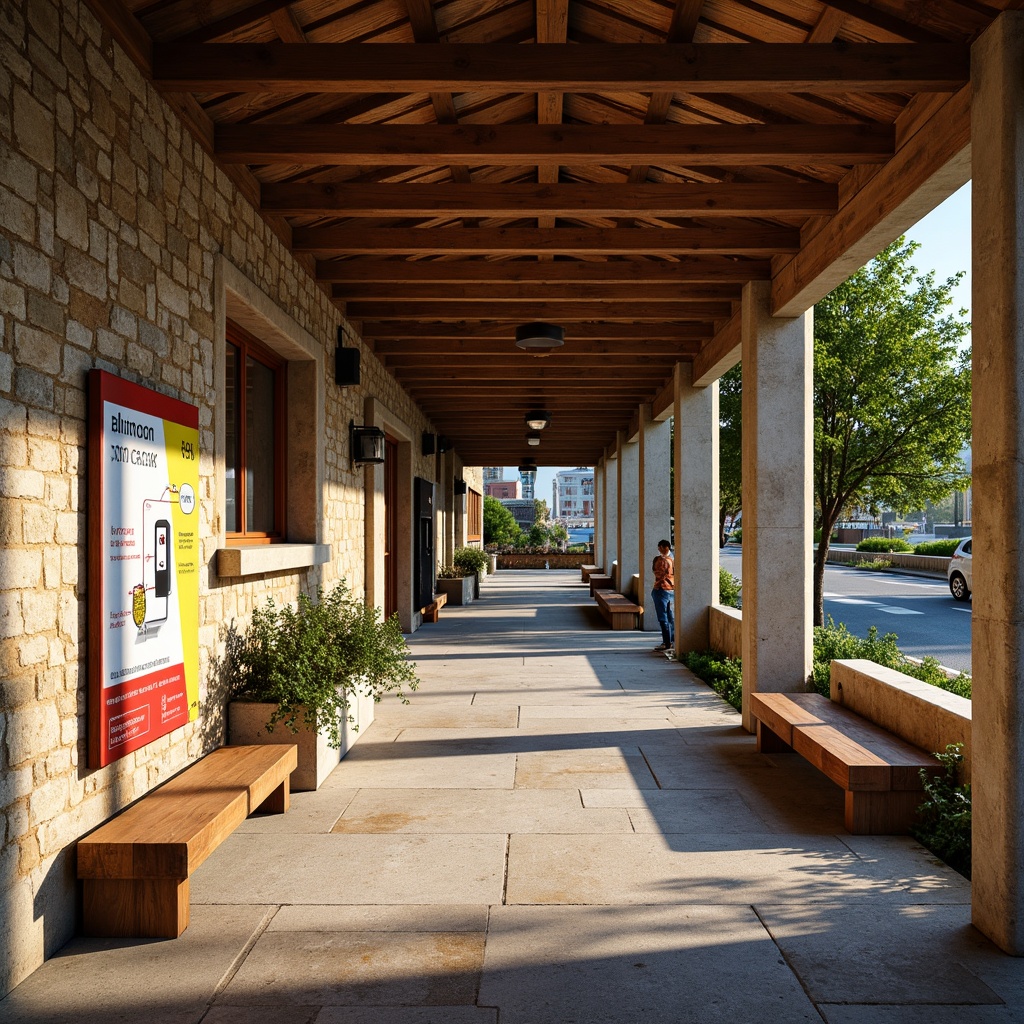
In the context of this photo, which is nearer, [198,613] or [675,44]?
[675,44]

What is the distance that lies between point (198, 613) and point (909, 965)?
342 centimetres

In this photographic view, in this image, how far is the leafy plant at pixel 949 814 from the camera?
4012 millimetres

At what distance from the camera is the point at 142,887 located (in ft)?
10.8

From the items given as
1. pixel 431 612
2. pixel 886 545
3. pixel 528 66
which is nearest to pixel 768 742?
pixel 528 66

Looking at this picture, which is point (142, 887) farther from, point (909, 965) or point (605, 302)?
point (605, 302)

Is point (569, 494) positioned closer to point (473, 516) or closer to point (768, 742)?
point (473, 516)

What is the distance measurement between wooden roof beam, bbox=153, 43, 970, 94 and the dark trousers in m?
7.93

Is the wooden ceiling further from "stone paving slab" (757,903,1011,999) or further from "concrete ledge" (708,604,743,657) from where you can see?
"stone paving slab" (757,903,1011,999)

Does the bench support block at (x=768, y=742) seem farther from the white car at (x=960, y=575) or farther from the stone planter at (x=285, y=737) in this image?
the white car at (x=960, y=575)

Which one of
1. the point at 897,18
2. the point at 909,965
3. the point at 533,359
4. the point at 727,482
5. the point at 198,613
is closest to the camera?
the point at 909,965

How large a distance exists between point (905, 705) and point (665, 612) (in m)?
6.17

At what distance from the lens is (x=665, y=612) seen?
11148mm

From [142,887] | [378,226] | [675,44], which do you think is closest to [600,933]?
[142,887]

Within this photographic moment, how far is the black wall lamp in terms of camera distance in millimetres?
8211
